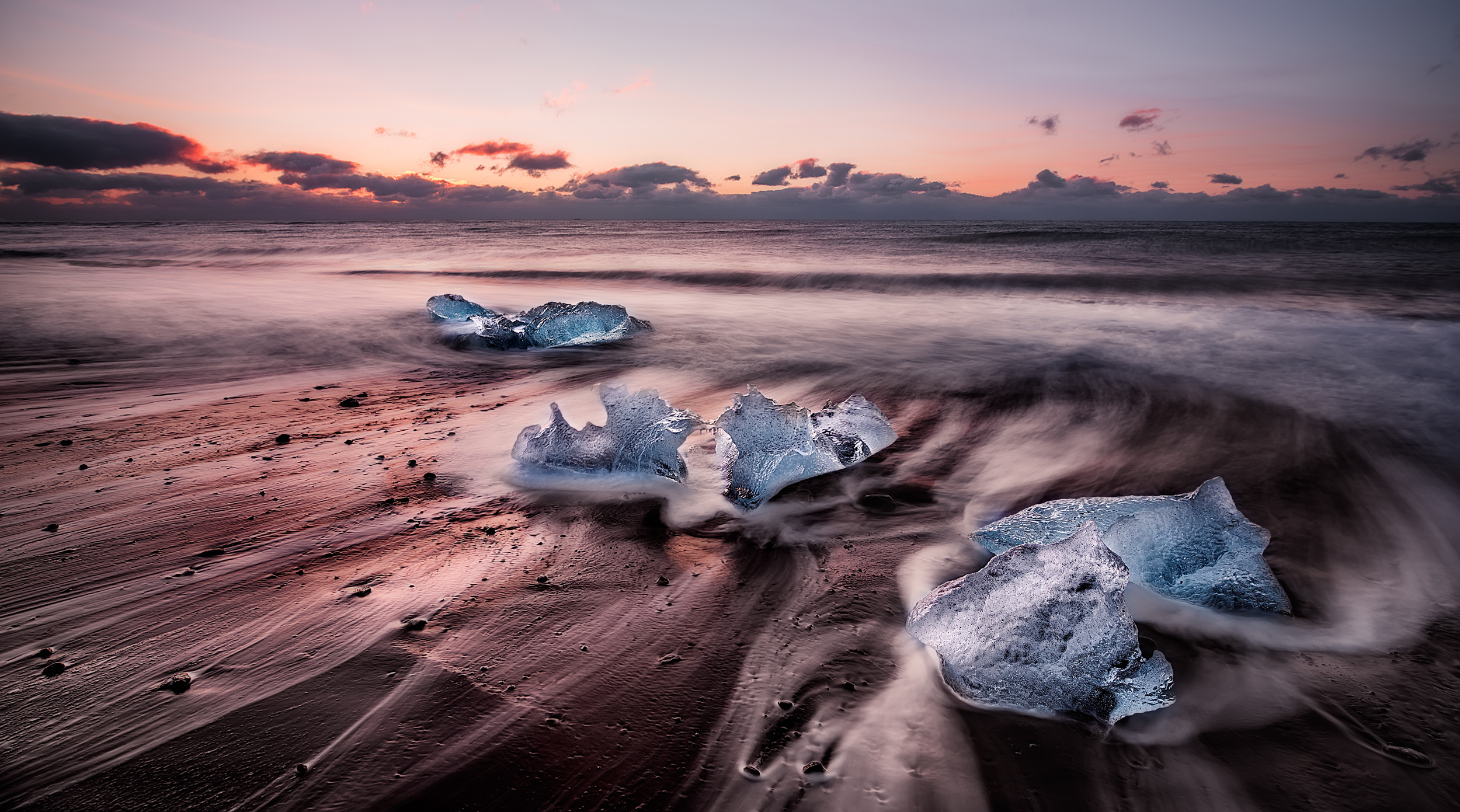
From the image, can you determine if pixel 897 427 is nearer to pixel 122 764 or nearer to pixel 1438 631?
pixel 1438 631

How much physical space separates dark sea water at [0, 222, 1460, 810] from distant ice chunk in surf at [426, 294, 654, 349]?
26 centimetres

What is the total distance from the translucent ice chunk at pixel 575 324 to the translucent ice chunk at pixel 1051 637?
4941mm

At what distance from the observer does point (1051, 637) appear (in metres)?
1.65

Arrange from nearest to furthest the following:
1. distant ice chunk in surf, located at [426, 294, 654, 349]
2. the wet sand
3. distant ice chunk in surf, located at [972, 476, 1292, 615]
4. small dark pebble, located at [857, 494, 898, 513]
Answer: the wet sand, distant ice chunk in surf, located at [972, 476, 1292, 615], small dark pebble, located at [857, 494, 898, 513], distant ice chunk in surf, located at [426, 294, 654, 349]

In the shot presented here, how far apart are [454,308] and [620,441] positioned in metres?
5.50

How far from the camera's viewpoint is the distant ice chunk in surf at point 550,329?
5949 millimetres

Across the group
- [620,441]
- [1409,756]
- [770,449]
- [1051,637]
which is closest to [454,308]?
[620,441]

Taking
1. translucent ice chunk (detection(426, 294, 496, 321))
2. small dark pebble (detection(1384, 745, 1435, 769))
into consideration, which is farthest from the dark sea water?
translucent ice chunk (detection(426, 294, 496, 321))

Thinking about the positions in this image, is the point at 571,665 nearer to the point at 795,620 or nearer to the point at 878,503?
the point at 795,620

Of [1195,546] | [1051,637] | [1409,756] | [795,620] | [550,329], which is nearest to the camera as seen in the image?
[1409,756]

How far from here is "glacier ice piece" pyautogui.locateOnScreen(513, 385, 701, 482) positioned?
2.87 meters

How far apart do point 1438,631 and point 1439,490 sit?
1.84m

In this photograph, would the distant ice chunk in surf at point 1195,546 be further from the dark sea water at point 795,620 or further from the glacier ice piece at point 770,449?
the glacier ice piece at point 770,449

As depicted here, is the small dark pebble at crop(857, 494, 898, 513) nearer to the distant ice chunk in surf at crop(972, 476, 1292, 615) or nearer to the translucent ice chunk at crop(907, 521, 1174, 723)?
the distant ice chunk in surf at crop(972, 476, 1292, 615)
